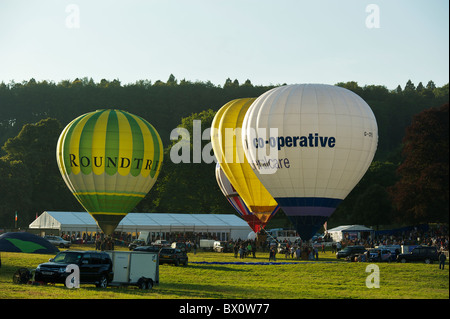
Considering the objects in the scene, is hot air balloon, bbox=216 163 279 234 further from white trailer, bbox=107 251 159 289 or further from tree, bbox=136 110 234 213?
white trailer, bbox=107 251 159 289

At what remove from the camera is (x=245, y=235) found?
251ft

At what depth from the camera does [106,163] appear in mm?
54938

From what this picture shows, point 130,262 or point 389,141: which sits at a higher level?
point 389,141

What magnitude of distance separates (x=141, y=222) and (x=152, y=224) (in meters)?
1.30

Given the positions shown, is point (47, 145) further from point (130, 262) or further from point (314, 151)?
point (130, 262)

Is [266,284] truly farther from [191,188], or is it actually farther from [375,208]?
[375,208]

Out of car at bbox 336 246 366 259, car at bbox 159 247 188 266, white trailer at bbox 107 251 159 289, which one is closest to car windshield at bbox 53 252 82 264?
white trailer at bbox 107 251 159 289

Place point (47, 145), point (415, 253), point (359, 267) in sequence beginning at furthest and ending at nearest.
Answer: point (47, 145) < point (415, 253) < point (359, 267)

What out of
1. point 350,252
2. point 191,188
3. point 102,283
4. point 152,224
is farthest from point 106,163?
point 191,188

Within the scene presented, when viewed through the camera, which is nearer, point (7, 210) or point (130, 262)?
point (130, 262)

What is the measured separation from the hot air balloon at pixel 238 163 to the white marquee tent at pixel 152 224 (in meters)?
11.0
